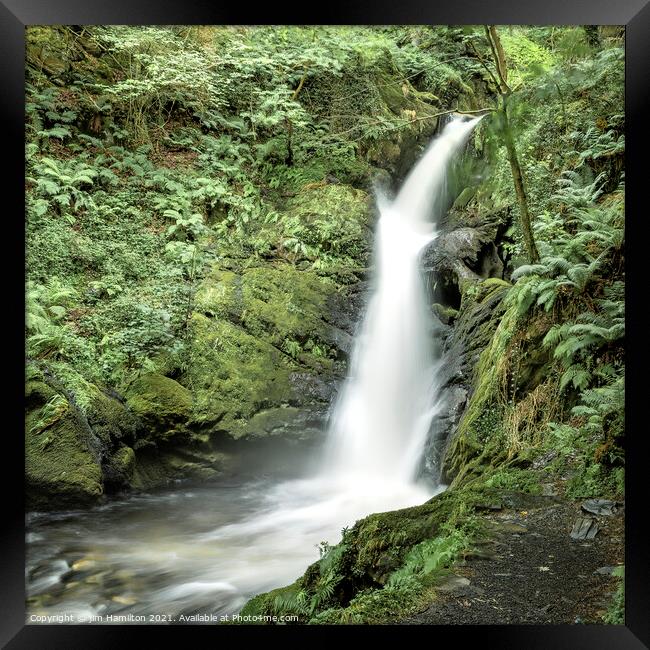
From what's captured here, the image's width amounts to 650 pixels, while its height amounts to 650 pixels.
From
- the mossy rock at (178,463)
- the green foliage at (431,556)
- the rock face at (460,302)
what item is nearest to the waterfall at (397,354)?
the rock face at (460,302)

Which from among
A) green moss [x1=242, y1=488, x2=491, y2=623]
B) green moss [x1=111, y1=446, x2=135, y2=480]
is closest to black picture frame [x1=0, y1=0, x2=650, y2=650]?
green moss [x1=242, y1=488, x2=491, y2=623]

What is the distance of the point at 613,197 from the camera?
12.5 feet

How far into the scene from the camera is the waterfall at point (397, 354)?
4.81 metres

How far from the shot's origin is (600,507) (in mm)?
2852

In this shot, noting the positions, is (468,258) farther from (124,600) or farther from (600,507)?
(124,600)

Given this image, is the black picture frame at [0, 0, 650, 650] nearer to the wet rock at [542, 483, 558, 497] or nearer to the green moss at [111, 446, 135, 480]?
the wet rock at [542, 483, 558, 497]

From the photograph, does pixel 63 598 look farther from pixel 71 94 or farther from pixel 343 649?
pixel 71 94

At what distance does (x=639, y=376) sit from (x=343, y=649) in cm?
210

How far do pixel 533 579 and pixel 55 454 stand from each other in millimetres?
3653

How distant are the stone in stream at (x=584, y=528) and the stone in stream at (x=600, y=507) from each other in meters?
0.07

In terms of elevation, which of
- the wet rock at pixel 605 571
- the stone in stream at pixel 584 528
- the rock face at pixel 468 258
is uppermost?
the rock face at pixel 468 258
